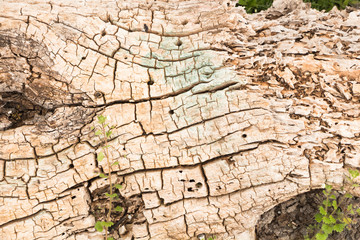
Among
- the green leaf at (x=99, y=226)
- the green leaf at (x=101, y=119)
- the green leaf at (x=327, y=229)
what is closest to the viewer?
the green leaf at (x=101, y=119)

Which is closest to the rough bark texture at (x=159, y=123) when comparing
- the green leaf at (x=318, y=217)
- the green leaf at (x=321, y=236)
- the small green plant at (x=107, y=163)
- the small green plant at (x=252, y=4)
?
the small green plant at (x=107, y=163)

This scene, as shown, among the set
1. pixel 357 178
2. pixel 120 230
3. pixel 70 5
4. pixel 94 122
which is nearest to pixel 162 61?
pixel 94 122

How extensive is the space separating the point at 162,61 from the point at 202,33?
492 millimetres

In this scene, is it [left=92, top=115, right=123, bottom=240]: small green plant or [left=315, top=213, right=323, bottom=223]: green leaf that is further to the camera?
[left=315, top=213, right=323, bottom=223]: green leaf

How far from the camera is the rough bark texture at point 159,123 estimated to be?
2.73 meters

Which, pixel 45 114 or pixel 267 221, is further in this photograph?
pixel 267 221

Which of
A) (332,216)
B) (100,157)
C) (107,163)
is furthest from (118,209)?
(332,216)

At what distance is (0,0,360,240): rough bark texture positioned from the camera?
2.73 m

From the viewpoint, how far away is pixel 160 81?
2.87 metres

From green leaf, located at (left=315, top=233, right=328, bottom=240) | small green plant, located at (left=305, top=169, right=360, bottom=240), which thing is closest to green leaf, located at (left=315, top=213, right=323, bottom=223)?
small green plant, located at (left=305, top=169, right=360, bottom=240)

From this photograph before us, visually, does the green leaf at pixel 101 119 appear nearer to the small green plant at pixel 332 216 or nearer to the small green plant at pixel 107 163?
the small green plant at pixel 107 163

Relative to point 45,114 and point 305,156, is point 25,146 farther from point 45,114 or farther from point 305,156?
point 305,156

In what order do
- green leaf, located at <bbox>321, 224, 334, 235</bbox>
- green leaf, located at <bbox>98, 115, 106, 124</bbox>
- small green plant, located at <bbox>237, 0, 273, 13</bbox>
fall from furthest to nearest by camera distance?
small green plant, located at <bbox>237, 0, 273, 13</bbox> < green leaf, located at <bbox>321, 224, 334, 235</bbox> < green leaf, located at <bbox>98, 115, 106, 124</bbox>

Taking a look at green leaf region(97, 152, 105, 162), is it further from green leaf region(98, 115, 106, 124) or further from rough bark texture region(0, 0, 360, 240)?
green leaf region(98, 115, 106, 124)
